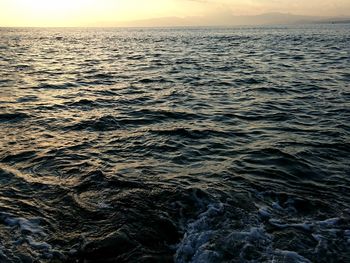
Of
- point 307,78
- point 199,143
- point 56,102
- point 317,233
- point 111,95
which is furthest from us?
point 307,78

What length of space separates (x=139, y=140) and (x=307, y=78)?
15.4m

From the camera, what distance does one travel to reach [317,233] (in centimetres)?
675

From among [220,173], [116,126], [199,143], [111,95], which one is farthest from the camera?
[111,95]

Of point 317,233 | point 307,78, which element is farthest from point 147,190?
point 307,78

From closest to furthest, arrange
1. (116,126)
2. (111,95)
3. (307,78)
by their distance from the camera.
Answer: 1. (116,126)
2. (111,95)
3. (307,78)

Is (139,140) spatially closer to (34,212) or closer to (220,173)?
(220,173)

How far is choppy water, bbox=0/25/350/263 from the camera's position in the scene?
6.48 m

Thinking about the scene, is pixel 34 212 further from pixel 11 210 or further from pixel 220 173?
pixel 220 173

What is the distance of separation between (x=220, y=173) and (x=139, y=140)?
3.75 m

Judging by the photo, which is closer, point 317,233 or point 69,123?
point 317,233

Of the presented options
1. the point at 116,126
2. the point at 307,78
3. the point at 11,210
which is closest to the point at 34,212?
the point at 11,210

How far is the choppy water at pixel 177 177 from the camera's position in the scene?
6.48 meters

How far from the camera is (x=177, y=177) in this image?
9305mm

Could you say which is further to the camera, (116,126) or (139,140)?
(116,126)
